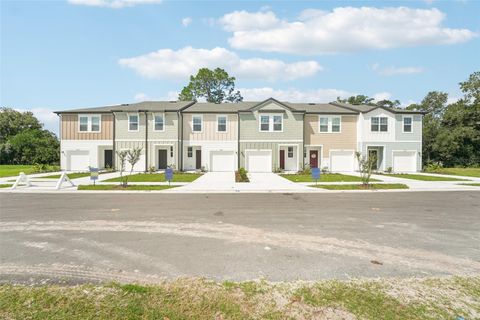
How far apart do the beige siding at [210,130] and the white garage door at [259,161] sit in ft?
8.17

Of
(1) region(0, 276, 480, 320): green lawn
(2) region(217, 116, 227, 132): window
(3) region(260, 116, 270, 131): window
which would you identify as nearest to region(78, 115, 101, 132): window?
(2) region(217, 116, 227, 132): window

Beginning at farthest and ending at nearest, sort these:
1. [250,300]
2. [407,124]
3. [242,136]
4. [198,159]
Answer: [198,159] → [407,124] → [242,136] → [250,300]

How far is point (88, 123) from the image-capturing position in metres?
25.8

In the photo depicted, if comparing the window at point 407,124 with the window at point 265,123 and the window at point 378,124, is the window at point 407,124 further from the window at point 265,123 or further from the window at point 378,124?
the window at point 265,123

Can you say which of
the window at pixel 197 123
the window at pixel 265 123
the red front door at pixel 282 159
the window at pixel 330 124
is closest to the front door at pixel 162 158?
the window at pixel 197 123

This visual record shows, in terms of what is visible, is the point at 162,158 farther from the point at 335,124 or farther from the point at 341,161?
the point at 341,161

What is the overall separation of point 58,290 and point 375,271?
460 cm

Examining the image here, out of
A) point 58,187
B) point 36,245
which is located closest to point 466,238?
point 36,245

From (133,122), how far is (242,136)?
35.0 feet

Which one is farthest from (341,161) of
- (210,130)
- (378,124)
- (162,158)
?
(162,158)

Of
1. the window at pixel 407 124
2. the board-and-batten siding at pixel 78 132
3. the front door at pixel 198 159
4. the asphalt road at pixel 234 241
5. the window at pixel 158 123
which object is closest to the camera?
the asphalt road at pixel 234 241

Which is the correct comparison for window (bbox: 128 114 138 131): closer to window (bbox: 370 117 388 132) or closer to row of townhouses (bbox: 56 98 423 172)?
row of townhouses (bbox: 56 98 423 172)

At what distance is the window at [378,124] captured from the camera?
84.7ft

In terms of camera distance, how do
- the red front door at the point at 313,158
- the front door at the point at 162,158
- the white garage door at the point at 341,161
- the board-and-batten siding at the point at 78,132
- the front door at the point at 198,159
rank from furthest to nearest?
the red front door at the point at 313,158
the white garage door at the point at 341,161
the front door at the point at 198,159
the front door at the point at 162,158
the board-and-batten siding at the point at 78,132
